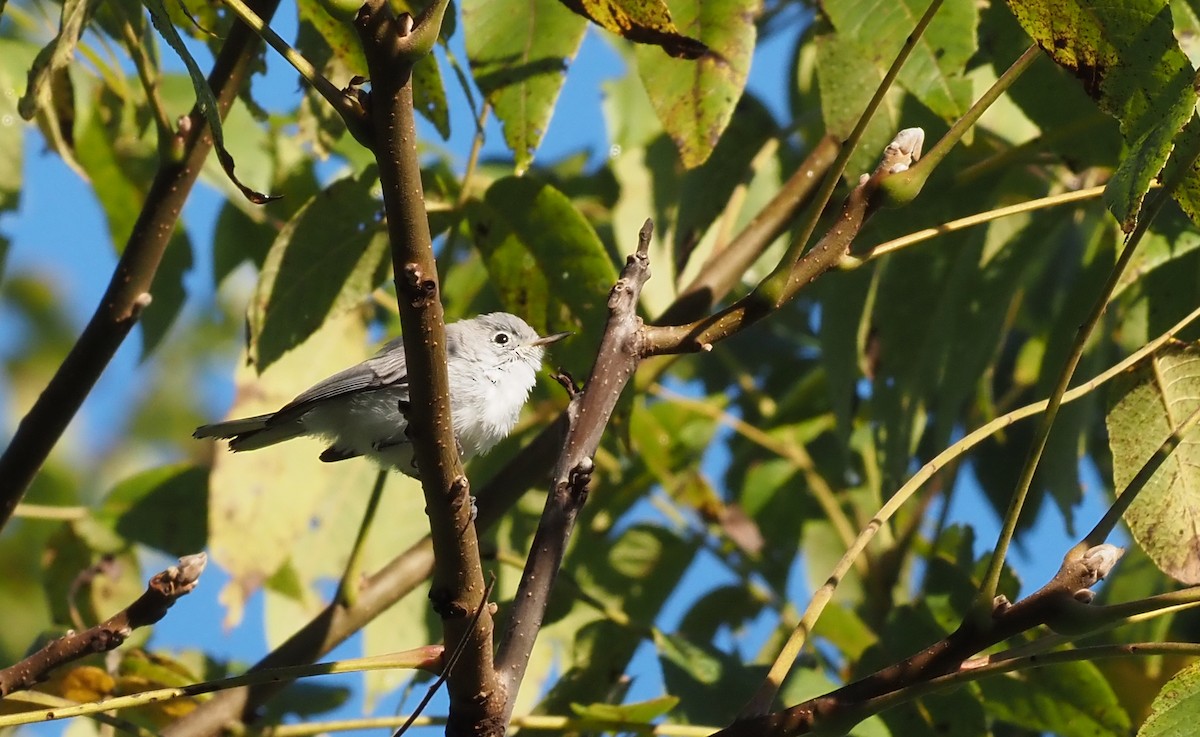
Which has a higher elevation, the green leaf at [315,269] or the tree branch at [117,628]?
the green leaf at [315,269]

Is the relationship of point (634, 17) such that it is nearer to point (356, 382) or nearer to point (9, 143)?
point (9, 143)

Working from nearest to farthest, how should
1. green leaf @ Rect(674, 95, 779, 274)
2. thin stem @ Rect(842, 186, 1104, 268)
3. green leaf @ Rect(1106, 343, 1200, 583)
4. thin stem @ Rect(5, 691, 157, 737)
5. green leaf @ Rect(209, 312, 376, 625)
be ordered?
thin stem @ Rect(842, 186, 1104, 268) < green leaf @ Rect(1106, 343, 1200, 583) < thin stem @ Rect(5, 691, 157, 737) < green leaf @ Rect(209, 312, 376, 625) < green leaf @ Rect(674, 95, 779, 274)

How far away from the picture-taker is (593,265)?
266 cm

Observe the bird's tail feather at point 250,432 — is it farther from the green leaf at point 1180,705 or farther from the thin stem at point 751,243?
the green leaf at point 1180,705

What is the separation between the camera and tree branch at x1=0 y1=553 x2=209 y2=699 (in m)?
1.83

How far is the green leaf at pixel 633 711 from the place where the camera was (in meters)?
2.46

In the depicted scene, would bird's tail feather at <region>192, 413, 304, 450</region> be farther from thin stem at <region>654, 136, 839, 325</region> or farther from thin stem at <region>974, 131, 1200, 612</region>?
thin stem at <region>974, 131, 1200, 612</region>

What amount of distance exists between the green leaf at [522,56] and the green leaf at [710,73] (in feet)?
0.69

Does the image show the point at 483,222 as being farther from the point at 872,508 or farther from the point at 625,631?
the point at 872,508

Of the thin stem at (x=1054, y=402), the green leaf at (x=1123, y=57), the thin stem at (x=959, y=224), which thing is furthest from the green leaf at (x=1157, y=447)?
the green leaf at (x=1123, y=57)

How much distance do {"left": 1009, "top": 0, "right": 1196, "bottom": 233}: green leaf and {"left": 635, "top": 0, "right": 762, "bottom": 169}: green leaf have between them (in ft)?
2.26

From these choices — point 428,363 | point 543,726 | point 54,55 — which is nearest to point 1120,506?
point 428,363

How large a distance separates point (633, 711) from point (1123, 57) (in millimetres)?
1431

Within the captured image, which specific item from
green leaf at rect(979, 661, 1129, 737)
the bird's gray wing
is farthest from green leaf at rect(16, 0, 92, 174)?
green leaf at rect(979, 661, 1129, 737)
